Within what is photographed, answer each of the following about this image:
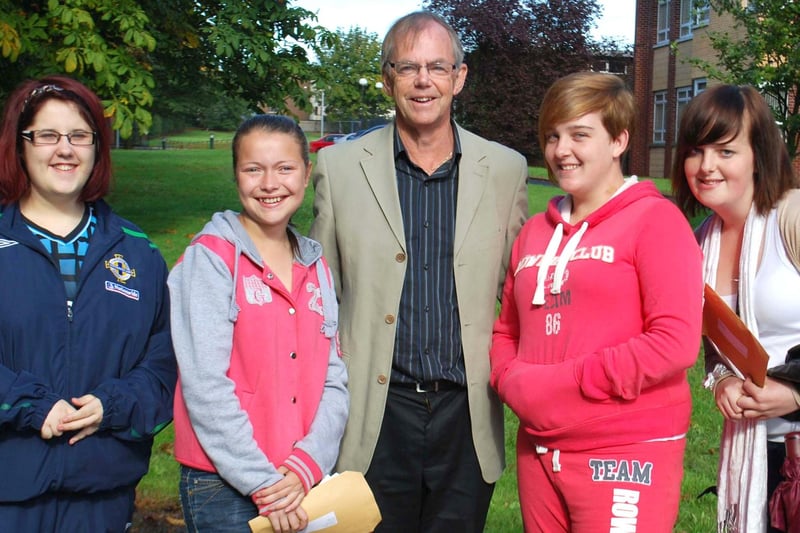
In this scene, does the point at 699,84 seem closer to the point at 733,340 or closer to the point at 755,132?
the point at 755,132

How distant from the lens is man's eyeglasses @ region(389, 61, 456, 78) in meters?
3.42

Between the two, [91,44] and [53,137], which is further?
[91,44]

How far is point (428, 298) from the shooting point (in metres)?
3.46

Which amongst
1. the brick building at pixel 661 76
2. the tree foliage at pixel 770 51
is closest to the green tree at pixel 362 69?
the brick building at pixel 661 76

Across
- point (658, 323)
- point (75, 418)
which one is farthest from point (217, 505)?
point (658, 323)

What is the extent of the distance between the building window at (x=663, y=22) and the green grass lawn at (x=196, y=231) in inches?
320

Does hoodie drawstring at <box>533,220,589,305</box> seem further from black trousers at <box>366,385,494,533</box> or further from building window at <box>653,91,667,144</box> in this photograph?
building window at <box>653,91,667,144</box>

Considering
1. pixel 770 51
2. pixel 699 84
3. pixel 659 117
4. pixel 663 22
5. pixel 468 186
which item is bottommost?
pixel 468 186

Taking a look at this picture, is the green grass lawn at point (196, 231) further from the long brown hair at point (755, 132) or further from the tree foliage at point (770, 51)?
the tree foliage at point (770, 51)

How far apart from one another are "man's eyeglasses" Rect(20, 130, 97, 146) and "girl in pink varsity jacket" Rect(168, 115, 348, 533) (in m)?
0.53

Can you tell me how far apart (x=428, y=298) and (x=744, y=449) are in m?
1.33

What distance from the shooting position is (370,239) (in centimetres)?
347

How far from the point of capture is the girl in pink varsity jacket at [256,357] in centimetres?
279

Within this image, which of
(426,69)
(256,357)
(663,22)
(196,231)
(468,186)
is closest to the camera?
(256,357)
